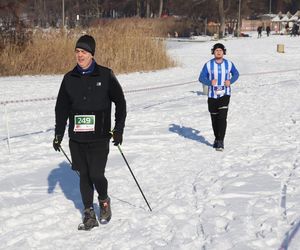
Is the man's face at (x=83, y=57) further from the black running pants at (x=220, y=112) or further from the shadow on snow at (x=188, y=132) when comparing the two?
the shadow on snow at (x=188, y=132)

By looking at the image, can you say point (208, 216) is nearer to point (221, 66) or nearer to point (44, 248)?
point (44, 248)

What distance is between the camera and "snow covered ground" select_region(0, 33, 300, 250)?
4.30m

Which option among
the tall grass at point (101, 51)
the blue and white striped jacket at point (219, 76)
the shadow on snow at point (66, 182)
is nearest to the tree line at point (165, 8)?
the tall grass at point (101, 51)

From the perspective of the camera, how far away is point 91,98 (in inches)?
168

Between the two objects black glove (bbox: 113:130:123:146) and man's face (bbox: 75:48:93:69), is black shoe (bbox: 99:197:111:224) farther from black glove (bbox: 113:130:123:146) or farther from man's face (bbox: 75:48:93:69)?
man's face (bbox: 75:48:93:69)

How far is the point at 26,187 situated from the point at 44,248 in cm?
184

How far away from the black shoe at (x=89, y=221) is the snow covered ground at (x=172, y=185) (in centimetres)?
6

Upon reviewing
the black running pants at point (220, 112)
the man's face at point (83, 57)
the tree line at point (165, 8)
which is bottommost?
the black running pants at point (220, 112)

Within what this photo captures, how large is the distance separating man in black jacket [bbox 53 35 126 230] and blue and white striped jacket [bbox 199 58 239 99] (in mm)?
3244

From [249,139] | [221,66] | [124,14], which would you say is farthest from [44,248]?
[124,14]

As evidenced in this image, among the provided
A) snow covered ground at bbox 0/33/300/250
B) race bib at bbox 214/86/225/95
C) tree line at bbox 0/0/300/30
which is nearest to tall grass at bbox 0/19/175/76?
snow covered ground at bbox 0/33/300/250

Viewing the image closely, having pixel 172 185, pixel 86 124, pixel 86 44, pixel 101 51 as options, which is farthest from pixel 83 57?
pixel 101 51

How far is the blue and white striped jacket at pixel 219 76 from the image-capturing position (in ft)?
24.3

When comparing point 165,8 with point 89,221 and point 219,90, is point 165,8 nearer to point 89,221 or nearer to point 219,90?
point 219,90
